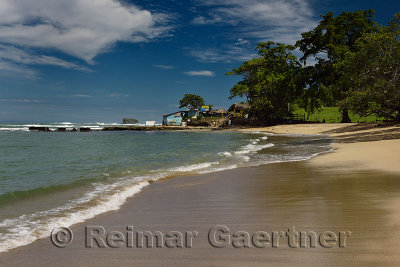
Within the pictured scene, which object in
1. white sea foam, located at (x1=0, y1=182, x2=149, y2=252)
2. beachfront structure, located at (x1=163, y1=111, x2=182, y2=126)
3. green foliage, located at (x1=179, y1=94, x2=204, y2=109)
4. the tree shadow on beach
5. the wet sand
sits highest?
green foliage, located at (x1=179, y1=94, x2=204, y2=109)

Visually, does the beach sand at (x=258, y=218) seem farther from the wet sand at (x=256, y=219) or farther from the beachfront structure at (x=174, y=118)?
the beachfront structure at (x=174, y=118)

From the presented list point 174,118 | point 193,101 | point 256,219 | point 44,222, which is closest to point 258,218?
point 256,219

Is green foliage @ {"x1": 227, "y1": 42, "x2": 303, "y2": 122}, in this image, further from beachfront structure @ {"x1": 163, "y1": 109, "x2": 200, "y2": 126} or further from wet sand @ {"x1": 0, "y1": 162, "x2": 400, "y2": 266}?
wet sand @ {"x1": 0, "y1": 162, "x2": 400, "y2": 266}

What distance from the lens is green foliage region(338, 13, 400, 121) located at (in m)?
19.6

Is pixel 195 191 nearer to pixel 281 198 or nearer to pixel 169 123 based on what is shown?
pixel 281 198

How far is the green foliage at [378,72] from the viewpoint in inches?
771

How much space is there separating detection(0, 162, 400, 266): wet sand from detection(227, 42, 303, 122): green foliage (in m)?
45.9

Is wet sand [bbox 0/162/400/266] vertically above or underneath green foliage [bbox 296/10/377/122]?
underneath

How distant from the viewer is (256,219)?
435 cm

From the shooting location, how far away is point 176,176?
953 centimetres

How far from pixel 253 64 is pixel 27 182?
58076 millimetres

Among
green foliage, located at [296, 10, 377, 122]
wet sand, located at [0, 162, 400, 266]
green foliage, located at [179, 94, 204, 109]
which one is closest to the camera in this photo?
wet sand, located at [0, 162, 400, 266]

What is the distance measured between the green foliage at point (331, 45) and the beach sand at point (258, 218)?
35.8 m

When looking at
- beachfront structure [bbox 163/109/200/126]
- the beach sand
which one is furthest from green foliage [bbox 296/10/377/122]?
beachfront structure [bbox 163/109/200/126]
